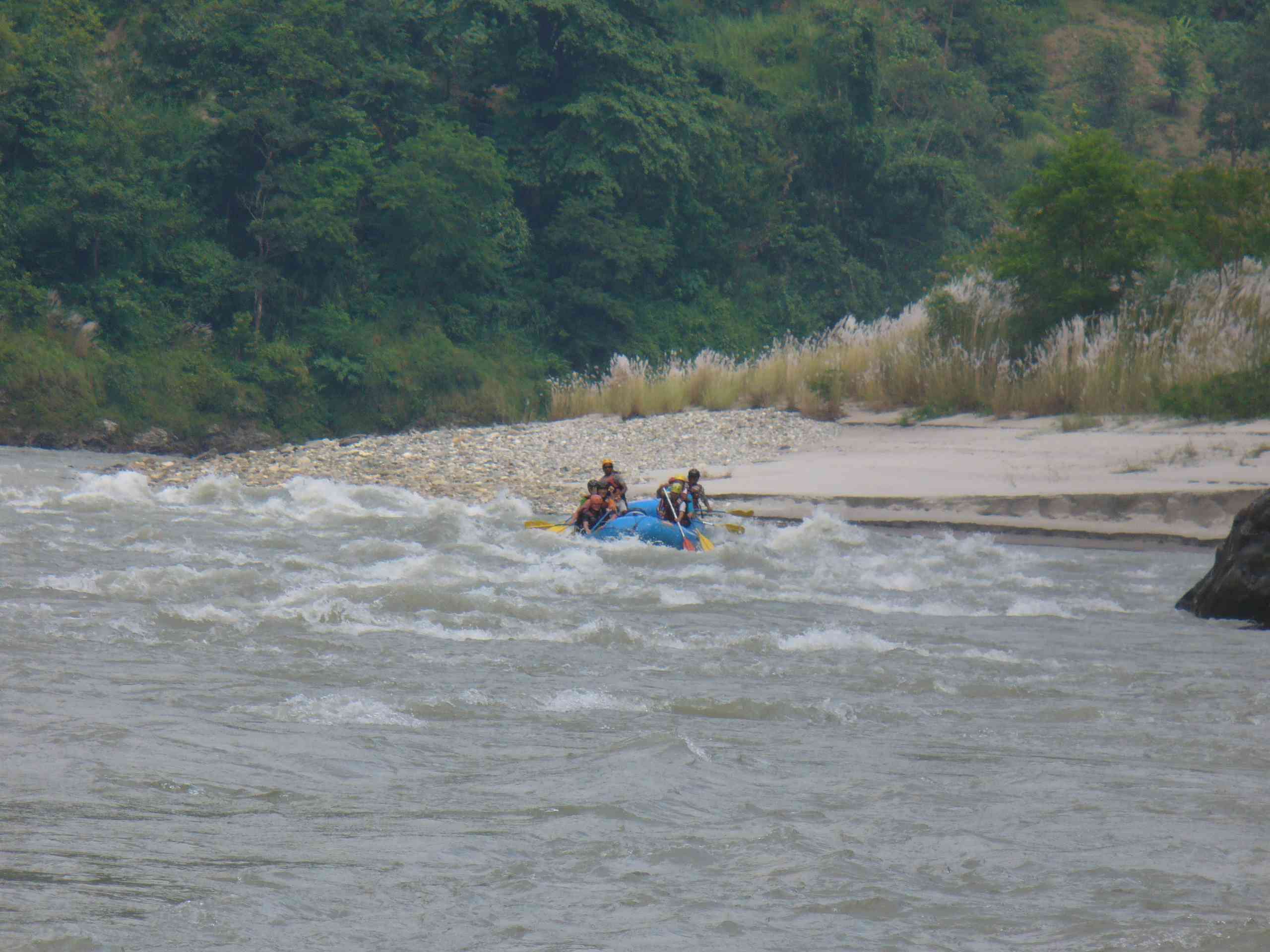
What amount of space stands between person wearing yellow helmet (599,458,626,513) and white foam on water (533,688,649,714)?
6.89m

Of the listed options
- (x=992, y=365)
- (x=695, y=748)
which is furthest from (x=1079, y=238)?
(x=695, y=748)

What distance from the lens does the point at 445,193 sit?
3438cm

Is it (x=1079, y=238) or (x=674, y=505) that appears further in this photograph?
(x=1079, y=238)

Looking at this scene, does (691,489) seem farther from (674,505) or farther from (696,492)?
(674,505)

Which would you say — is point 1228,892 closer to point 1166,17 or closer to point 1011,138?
point 1011,138

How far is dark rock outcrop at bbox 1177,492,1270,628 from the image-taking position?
32.0ft

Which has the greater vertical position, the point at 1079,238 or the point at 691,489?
the point at 1079,238

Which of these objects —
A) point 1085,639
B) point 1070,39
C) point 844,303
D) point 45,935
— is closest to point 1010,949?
point 45,935

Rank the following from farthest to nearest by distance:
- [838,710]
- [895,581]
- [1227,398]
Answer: [1227,398]
[895,581]
[838,710]

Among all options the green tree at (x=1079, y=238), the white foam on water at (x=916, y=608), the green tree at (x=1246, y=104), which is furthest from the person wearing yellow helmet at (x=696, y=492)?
the green tree at (x=1246, y=104)

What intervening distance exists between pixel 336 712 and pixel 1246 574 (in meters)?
6.20

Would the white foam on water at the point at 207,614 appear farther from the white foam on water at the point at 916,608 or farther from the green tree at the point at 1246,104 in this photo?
the green tree at the point at 1246,104

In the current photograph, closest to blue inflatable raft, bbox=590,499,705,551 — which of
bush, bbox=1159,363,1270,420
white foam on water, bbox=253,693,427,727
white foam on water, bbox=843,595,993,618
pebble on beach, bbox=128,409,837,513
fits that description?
white foam on water, bbox=843,595,993,618

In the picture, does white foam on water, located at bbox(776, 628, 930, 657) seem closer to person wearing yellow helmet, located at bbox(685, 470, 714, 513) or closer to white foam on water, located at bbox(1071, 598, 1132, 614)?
white foam on water, located at bbox(1071, 598, 1132, 614)
